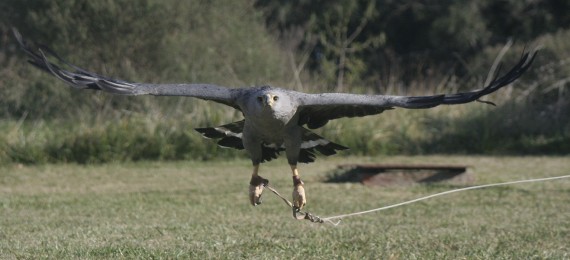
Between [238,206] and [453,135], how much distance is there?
7963 mm

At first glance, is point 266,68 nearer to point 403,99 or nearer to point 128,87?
point 128,87

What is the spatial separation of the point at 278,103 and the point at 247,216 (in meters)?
3.91

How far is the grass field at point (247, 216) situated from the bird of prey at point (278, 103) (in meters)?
0.78

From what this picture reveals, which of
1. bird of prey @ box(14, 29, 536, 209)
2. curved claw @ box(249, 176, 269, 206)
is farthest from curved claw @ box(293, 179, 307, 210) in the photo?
curved claw @ box(249, 176, 269, 206)

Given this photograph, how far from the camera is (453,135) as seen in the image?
1742cm

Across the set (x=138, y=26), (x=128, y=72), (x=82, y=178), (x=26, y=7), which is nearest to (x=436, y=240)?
(x=82, y=178)

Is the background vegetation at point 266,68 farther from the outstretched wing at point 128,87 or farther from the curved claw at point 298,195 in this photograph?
the curved claw at point 298,195

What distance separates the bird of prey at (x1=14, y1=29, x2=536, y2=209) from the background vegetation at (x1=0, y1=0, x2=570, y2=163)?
9.58 metres

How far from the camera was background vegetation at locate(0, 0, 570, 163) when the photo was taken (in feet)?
52.9

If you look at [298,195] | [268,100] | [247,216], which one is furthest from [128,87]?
[247,216]

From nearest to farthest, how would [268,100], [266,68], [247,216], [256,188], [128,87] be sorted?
[268,100]
[128,87]
[256,188]
[247,216]
[266,68]

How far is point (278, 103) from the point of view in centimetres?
562

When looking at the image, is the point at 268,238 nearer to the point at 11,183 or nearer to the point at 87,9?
the point at 11,183

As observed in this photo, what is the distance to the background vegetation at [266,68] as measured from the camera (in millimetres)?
16125
